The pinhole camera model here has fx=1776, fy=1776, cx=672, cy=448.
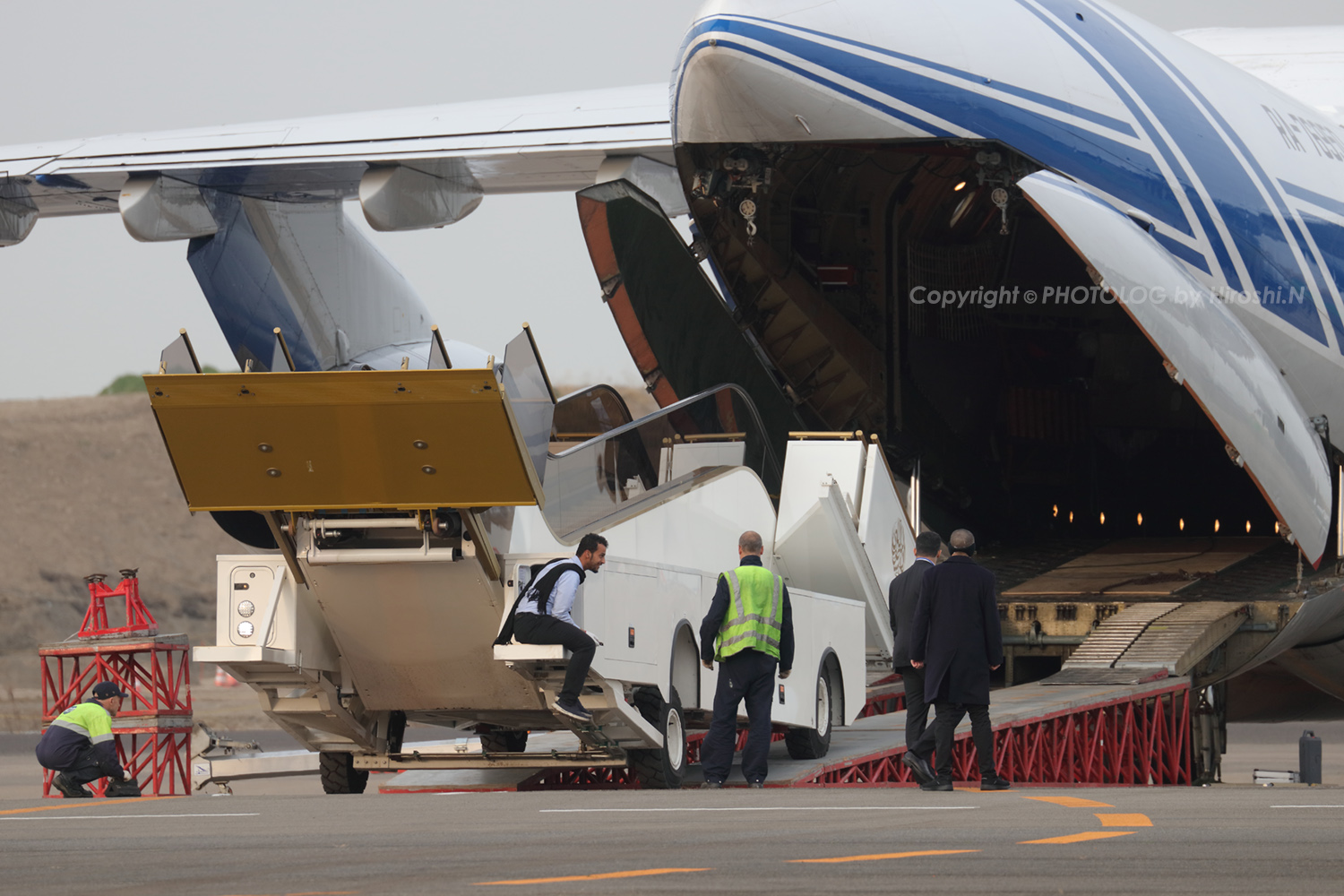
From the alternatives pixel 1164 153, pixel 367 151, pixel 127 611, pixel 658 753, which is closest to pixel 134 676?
pixel 127 611

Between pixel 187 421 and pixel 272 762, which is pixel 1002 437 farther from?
pixel 187 421

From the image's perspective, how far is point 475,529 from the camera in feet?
31.4

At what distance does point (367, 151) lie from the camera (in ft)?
57.0

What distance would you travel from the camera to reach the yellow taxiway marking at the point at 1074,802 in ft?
26.9

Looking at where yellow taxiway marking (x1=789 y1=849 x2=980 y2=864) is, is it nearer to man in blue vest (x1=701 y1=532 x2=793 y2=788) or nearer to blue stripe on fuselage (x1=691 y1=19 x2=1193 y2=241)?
man in blue vest (x1=701 y1=532 x2=793 y2=788)

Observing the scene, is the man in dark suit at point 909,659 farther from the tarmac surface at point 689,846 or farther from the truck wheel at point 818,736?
the truck wheel at point 818,736

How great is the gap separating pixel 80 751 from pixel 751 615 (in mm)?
5424

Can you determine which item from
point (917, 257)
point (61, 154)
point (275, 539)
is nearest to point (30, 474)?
point (61, 154)

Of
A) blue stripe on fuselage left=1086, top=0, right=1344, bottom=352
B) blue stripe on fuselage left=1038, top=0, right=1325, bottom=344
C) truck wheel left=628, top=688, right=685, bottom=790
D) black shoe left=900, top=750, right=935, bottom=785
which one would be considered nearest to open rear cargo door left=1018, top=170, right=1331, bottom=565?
blue stripe on fuselage left=1038, top=0, right=1325, bottom=344

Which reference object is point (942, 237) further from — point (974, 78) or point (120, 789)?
point (120, 789)

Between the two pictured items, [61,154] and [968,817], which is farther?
[61,154]

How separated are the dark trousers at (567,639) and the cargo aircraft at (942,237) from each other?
2390 mm

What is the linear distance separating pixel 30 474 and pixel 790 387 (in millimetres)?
A: 56602

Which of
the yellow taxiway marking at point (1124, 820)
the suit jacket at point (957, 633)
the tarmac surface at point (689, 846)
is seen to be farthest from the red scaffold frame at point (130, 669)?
the yellow taxiway marking at point (1124, 820)
